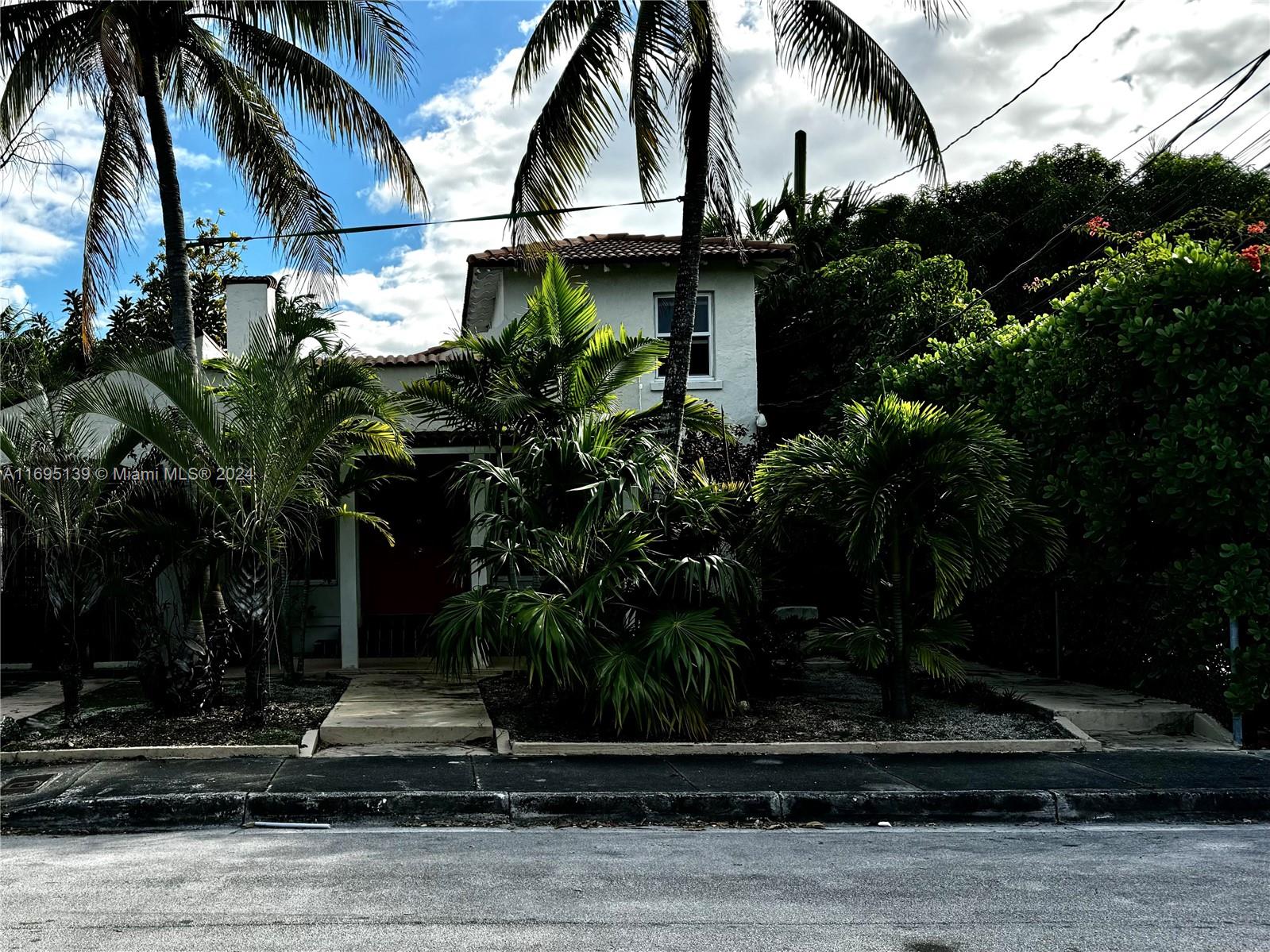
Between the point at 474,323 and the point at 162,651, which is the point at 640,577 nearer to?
the point at 162,651

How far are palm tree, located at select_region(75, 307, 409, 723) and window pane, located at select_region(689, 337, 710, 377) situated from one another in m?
8.33

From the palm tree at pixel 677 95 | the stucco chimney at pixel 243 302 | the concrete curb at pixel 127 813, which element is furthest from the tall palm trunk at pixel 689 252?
the stucco chimney at pixel 243 302

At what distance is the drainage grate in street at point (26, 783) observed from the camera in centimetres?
757

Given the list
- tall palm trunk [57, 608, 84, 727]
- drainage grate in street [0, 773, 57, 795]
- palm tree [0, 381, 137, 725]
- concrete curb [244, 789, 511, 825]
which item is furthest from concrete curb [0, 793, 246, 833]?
palm tree [0, 381, 137, 725]

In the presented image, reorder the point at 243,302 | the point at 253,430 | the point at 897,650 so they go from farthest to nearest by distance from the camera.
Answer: the point at 243,302 → the point at 897,650 → the point at 253,430

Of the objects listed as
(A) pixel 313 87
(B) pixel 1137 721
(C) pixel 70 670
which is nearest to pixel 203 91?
(A) pixel 313 87

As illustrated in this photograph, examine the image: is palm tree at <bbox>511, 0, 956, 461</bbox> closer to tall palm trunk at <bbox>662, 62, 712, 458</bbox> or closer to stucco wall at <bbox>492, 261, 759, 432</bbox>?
tall palm trunk at <bbox>662, 62, 712, 458</bbox>

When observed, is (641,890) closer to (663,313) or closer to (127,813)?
(127,813)

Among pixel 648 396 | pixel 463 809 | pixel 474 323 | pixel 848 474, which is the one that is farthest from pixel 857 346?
pixel 463 809

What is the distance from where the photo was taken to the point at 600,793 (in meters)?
7.43

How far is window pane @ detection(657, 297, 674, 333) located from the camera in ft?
58.2

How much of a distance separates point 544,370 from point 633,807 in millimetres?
4906

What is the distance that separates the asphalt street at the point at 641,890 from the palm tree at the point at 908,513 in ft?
9.28

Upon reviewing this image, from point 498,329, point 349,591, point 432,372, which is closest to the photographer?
point 349,591
